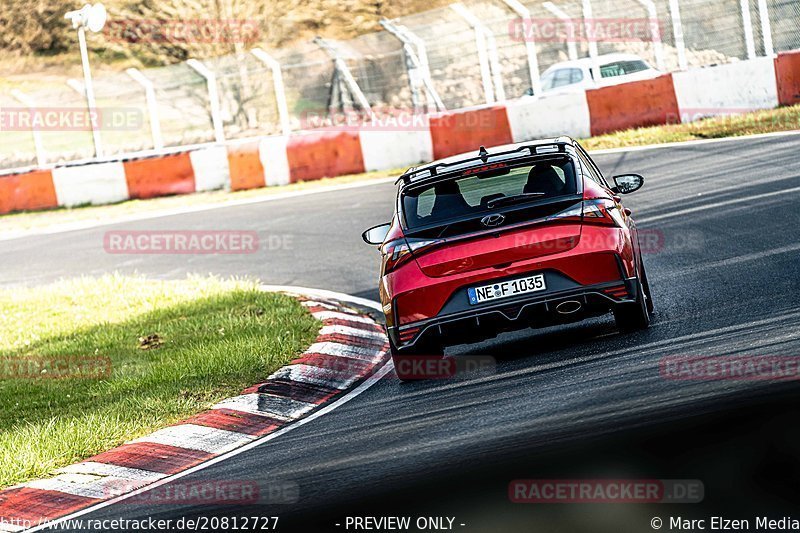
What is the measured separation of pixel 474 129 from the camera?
23234 mm

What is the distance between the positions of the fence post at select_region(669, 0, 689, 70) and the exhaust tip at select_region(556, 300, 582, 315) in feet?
58.5

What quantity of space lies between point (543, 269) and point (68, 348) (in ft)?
16.3

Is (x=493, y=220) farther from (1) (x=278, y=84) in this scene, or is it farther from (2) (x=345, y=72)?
(2) (x=345, y=72)

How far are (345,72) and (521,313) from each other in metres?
23.8

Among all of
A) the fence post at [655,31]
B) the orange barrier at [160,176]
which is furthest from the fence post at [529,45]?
the orange barrier at [160,176]

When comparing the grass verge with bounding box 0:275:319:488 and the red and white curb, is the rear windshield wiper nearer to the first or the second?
the red and white curb

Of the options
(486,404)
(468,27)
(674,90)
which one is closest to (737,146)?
(674,90)

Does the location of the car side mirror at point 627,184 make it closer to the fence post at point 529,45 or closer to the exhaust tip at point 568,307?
the exhaust tip at point 568,307

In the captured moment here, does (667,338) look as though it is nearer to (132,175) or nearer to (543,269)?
(543,269)

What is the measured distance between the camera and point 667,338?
8.38 m

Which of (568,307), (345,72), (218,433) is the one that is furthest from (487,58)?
(218,433)

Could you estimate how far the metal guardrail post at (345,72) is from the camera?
3114 centimetres

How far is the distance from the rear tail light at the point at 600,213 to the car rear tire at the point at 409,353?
1.26 meters

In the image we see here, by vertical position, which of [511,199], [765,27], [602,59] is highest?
[765,27]
